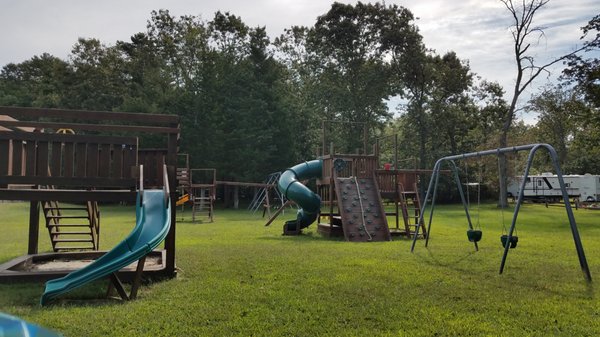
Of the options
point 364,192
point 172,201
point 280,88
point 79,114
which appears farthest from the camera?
point 280,88

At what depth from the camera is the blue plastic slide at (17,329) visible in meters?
1.53

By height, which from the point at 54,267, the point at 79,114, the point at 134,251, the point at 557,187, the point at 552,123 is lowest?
the point at 54,267

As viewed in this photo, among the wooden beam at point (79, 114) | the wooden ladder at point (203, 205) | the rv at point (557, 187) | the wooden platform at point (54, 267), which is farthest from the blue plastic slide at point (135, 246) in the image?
the rv at point (557, 187)

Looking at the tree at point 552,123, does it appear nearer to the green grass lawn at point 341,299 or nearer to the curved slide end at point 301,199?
the curved slide end at point 301,199

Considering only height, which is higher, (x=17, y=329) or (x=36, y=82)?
(x=36, y=82)

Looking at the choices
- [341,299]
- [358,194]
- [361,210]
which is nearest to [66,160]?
[341,299]

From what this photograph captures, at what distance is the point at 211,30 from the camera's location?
143 feet

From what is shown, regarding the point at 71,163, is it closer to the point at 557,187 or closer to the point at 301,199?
the point at 301,199

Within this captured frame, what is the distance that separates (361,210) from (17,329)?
544 inches

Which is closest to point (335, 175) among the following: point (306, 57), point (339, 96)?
point (339, 96)

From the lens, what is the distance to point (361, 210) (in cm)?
1505

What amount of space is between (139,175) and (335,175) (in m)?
9.01

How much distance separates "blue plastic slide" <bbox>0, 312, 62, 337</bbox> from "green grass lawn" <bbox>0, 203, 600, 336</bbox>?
3.11m

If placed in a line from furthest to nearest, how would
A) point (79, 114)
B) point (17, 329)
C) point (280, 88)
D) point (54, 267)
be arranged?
point (280, 88), point (54, 267), point (79, 114), point (17, 329)
